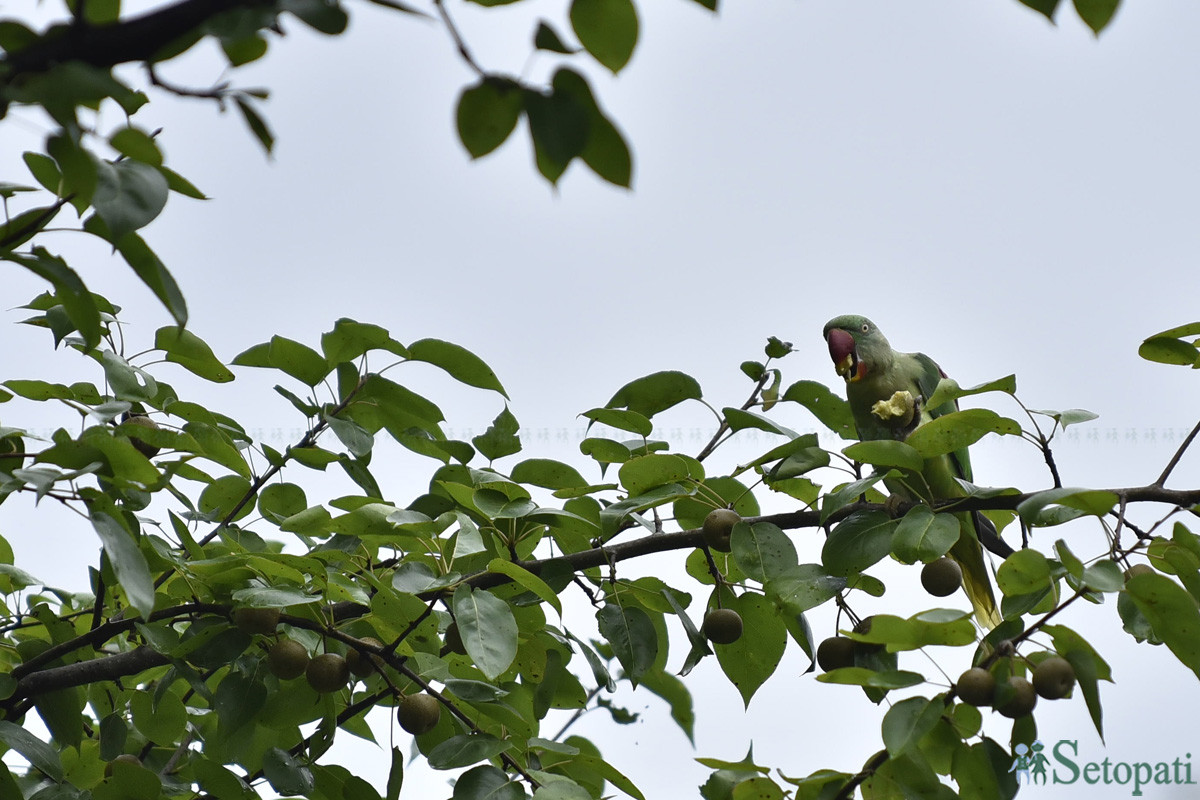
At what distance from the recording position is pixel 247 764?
117 cm

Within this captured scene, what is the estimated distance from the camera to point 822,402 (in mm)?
1270

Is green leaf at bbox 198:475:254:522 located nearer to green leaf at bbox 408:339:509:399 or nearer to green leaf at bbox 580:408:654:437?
green leaf at bbox 408:339:509:399

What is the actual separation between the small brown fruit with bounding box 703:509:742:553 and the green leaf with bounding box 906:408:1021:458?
0.65ft

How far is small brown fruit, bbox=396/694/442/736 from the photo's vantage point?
107 cm

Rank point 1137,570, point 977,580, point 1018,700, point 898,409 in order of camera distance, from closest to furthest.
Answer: point 1018,700 < point 1137,570 < point 898,409 < point 977,580

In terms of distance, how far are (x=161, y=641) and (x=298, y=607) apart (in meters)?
0.14

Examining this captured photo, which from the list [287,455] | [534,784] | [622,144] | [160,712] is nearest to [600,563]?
[534,784]

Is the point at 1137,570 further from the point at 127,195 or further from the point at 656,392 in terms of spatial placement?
the point at 127,195

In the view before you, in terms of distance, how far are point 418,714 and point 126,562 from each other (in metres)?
0.41

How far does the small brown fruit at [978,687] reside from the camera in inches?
33.4

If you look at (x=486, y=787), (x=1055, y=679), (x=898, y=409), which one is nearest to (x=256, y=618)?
(x=486, y=787)

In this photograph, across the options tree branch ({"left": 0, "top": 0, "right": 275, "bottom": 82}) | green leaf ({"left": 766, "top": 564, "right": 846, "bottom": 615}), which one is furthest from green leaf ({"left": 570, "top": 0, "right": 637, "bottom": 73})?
green leaf ({"left": 766, "top": 564, "right": 846, "bottom": 615})

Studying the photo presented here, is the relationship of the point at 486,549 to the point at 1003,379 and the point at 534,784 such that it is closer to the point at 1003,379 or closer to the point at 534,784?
the point at 534,784

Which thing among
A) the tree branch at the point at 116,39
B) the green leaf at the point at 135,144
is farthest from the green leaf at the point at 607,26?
the green leaf at the point at 135,144
